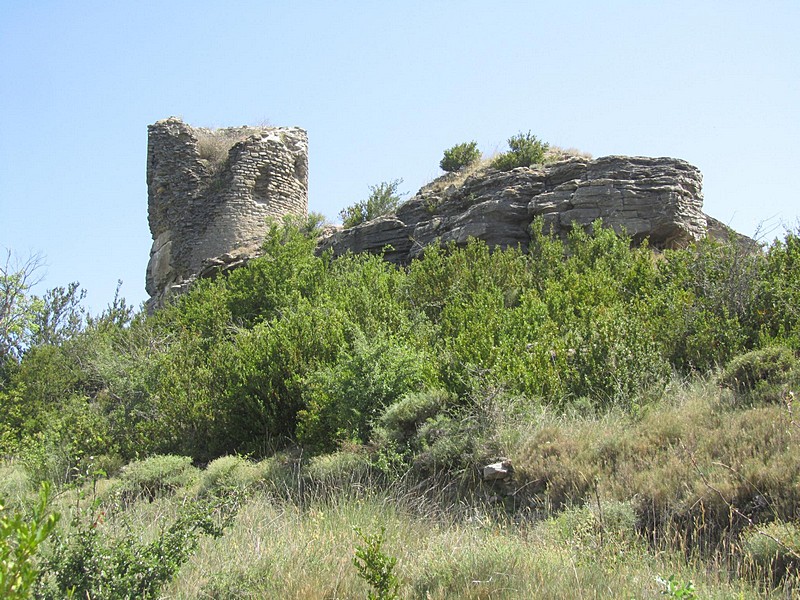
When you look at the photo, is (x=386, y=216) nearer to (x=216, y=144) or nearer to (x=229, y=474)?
(x=216, y=144)

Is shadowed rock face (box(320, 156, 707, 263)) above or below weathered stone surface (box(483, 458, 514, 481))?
above

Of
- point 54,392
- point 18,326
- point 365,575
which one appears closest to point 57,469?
point 54,392

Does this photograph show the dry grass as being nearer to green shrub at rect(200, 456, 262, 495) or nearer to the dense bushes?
the dense bushes

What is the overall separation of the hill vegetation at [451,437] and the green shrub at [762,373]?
2 centimetres

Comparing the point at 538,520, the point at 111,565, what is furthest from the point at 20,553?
the point at 538,520

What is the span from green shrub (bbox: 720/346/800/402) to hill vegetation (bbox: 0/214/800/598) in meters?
0.02

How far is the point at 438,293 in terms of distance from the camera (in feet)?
41.3

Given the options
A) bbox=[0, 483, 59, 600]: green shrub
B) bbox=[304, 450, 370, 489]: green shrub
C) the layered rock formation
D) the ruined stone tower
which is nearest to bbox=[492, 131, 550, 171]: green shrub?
the layered rock formation

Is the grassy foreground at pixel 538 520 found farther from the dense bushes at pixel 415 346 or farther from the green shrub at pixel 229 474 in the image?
the dense bushes at pixel 415 346

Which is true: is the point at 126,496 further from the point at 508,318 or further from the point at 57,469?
the point at 508,318

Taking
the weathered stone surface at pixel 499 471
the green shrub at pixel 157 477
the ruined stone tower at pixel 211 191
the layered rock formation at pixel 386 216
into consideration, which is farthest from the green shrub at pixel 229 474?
the ruined stone tower at pixel 211 191

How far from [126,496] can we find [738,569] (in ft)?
22.6

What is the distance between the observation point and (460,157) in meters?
20.5

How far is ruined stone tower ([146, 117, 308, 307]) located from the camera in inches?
856
